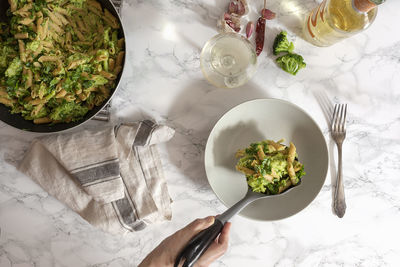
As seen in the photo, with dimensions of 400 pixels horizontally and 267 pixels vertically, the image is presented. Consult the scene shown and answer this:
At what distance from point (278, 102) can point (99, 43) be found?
0.58 m

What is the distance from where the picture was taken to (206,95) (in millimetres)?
1131

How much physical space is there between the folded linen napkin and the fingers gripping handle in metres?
0.25

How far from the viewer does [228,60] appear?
1110mm

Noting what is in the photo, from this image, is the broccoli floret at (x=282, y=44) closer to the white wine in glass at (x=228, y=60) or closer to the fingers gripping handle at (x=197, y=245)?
the white wine in glass at (x=228, y=60)

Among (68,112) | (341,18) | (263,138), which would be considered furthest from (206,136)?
(341,18)

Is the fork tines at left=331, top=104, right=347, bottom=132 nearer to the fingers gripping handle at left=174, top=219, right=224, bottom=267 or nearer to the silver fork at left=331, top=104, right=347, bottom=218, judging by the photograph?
the silver fork at left=331, top=104, right=347, bottom=218

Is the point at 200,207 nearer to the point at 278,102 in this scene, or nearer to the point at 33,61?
the point at 278,102

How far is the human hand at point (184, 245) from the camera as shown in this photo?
896 millimetres

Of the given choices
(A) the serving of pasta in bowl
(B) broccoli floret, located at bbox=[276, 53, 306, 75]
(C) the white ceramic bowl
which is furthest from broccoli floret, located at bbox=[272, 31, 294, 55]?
(A) the serving of pasta in bowl

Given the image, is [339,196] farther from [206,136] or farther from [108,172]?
[108,172]

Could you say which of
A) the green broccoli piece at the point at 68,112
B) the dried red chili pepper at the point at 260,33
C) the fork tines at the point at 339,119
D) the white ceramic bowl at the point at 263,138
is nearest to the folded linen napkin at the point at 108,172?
the green broccoli piece at the point at 68,112

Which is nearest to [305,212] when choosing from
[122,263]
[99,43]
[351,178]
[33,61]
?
[351,178]

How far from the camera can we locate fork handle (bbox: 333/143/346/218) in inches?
44.3

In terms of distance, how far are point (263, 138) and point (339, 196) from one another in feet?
1.06
